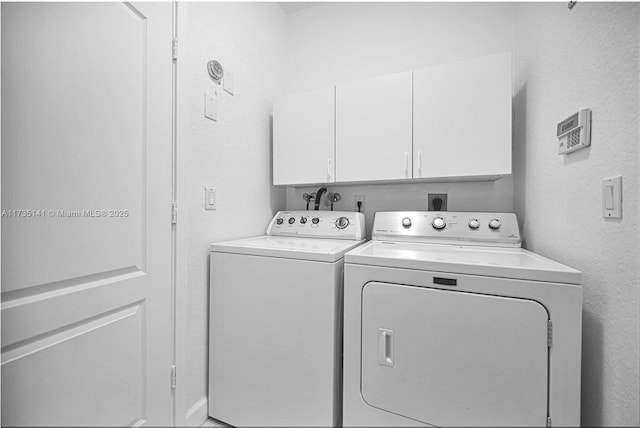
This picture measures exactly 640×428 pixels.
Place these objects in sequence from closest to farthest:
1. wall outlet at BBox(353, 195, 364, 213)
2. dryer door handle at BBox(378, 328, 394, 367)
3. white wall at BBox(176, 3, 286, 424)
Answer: dryer door handle at BBox(378, 328, 394, 367) < white wall at BBox(176, 3, 286, 424) < wall outlet at BBox(353, 195, 364, 213)

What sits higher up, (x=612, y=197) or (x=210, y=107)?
(x=210, y=107)

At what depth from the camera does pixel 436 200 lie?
1816 millimetres

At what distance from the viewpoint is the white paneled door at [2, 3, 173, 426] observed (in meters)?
0.81

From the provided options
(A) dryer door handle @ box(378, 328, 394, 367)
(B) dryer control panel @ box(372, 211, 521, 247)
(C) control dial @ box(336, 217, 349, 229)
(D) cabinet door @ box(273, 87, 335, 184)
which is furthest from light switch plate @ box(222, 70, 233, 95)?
(A) dryer door handle @ box(378, 328, 394, 367)

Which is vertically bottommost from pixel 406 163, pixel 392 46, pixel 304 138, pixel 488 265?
pixel 488 265

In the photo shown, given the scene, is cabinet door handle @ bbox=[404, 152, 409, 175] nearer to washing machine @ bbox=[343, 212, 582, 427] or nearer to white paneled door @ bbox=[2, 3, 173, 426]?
washing machine @ bbox=[343, 212, 582, 427]

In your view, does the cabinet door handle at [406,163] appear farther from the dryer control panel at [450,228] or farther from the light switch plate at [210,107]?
the light switch plate at [210,107]

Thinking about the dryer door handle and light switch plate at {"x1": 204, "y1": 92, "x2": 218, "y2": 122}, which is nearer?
the dryer door handle

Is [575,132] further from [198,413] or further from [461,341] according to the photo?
[198,413]

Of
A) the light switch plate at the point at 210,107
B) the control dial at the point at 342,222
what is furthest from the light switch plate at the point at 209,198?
the control dial at the point at 342,222

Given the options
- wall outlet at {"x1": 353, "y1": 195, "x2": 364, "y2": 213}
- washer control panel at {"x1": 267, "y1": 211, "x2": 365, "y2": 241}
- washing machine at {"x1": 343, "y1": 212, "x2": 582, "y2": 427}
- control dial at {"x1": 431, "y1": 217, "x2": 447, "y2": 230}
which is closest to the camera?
washing machine at {"x1": 343, "y1": 212, "x2": 582, "y2": 427}

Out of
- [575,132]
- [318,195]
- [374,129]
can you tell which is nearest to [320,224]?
[318,195]

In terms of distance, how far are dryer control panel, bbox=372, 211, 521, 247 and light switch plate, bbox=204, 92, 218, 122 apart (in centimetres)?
117

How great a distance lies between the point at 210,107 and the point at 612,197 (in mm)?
1737
